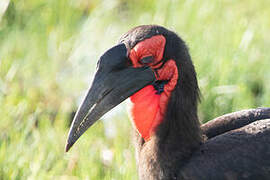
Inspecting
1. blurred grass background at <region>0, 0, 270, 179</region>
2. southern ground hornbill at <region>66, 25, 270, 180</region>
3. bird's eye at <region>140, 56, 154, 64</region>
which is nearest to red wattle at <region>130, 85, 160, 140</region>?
southern ground hornbill at <region>66, 25, 270, 180</region>

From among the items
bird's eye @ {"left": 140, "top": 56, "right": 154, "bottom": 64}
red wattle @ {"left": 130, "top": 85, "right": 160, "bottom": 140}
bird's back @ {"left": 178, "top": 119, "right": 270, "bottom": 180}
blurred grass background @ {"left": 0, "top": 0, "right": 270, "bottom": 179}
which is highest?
bird's eye @ {"left": 140, "top": 56, "right": 154, "bottom": 64}

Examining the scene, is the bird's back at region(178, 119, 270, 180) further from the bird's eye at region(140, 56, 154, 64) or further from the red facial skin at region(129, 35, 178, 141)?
the bird's eye at region(140, 56, 154, 64)

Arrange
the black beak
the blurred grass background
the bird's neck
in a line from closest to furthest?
the black beak
the bird's neck
the blurred grass background

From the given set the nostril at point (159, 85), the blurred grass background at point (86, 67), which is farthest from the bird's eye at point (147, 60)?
the blurred grass background at point (86, 67)

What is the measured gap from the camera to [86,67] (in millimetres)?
4875

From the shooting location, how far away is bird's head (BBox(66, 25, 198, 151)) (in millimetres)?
2889

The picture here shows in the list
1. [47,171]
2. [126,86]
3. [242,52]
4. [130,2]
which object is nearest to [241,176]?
[126,86]

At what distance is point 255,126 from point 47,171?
1315 millimetres

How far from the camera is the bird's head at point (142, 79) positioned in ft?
9.48

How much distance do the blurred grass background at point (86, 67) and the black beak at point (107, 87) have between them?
55 cm

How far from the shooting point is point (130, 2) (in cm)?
589

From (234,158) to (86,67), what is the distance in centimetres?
219

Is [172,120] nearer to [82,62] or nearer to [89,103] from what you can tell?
[89,103]

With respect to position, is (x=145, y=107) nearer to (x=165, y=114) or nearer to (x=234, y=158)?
(x=165, y=114)
